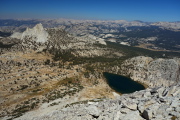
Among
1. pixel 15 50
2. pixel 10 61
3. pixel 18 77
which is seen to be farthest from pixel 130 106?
pixel 15 50

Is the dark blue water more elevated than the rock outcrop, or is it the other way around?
the rock outcrop

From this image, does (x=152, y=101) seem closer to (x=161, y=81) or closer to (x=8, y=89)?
(x=8, y=89)

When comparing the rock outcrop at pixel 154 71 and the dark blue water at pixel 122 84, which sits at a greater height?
the rock outcrop at pixel 154 71

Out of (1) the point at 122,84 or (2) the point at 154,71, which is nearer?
(1) the point at 122,84

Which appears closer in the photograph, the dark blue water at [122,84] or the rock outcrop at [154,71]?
the dark blue water at [122,84]

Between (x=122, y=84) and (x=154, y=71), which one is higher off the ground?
(x=154, y=71)
